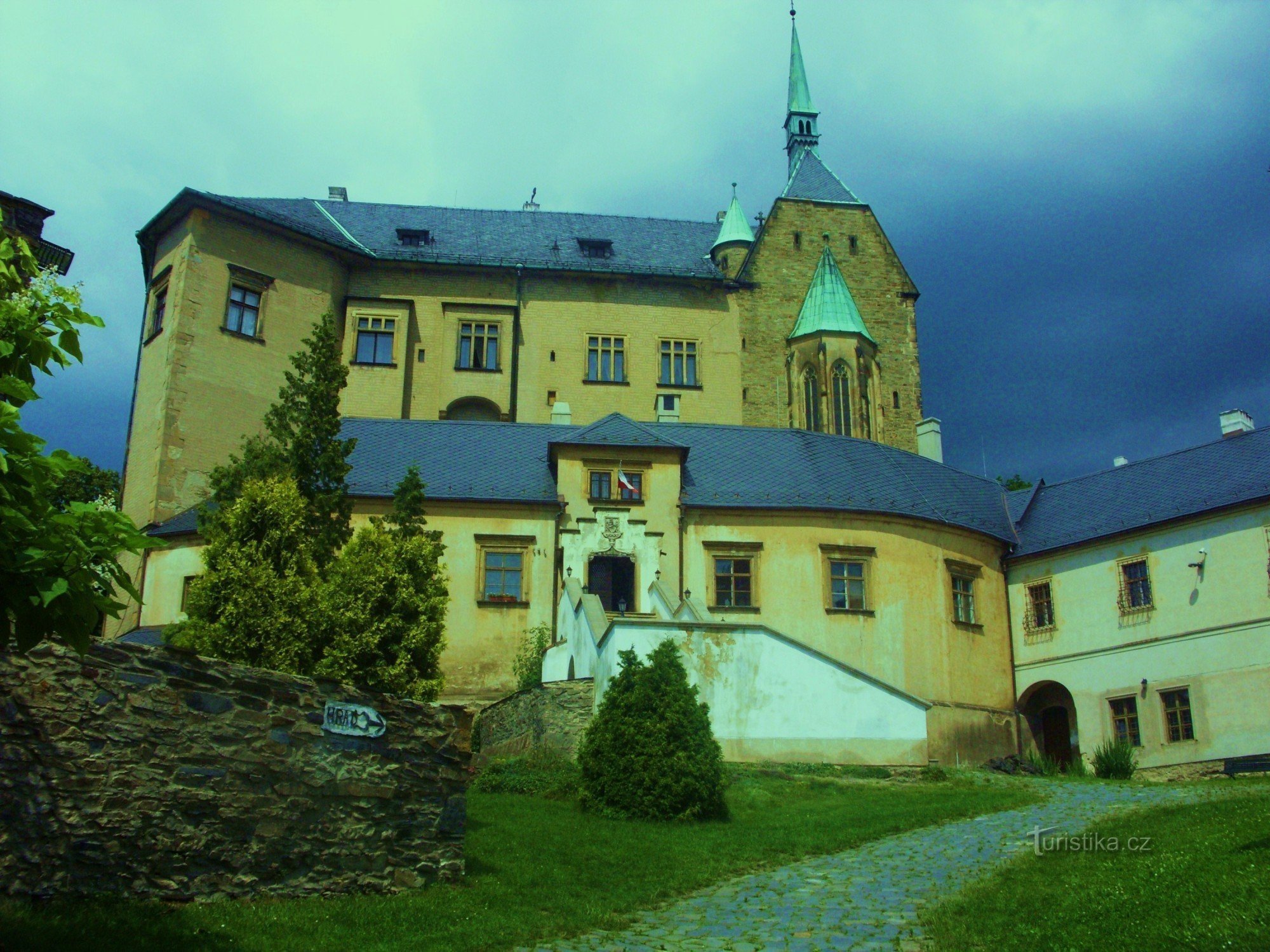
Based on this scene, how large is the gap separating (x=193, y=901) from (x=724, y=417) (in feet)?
126

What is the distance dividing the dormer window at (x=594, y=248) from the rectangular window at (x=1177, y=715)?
27515 mm

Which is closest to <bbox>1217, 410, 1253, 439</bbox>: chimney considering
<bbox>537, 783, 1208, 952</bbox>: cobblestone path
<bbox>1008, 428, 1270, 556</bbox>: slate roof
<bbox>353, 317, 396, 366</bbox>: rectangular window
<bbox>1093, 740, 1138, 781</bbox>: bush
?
<bbox>1008, 428, 1270, 556</bbox>: slate roof

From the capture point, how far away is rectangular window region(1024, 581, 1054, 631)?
119 feet

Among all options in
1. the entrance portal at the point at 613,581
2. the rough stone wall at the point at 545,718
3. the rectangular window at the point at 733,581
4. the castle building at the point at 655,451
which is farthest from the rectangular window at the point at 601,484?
the rough stone wall at the point at 545,718

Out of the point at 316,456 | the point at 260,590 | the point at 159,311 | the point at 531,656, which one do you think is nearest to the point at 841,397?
the point at 531,656

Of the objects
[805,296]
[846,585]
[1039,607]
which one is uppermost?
[805,296]

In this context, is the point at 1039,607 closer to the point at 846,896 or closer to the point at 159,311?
the point at 846,896

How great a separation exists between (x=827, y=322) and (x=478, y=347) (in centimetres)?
1324

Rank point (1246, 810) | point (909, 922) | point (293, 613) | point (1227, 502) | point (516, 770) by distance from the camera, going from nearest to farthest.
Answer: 1. point (909, 922)
2. point (1246, 810)
3. point (293, 613)
4. point (516, 770)
5. point (1227, 502)

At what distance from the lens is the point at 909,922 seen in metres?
12.2

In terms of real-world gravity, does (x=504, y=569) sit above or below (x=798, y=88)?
below

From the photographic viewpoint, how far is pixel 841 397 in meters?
48.3

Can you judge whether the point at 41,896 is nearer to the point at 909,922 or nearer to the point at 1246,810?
the point at 909,922

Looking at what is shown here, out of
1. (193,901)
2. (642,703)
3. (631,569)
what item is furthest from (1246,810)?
(631,569)
